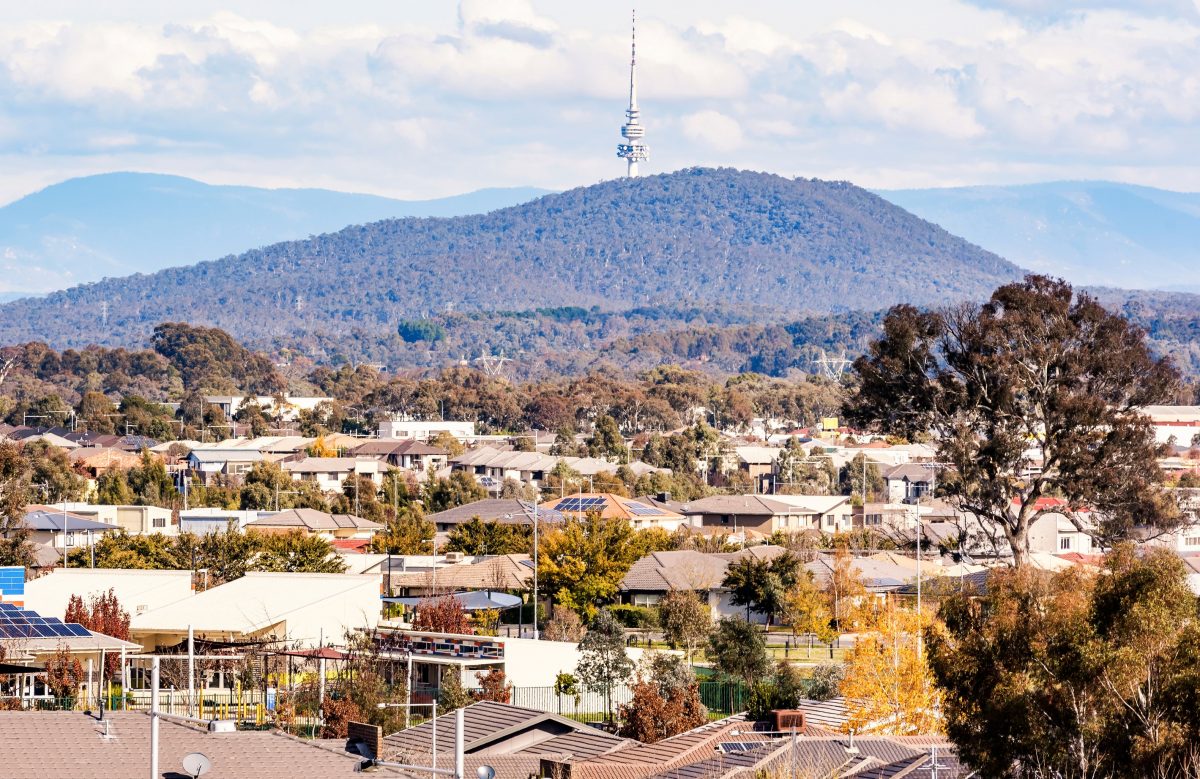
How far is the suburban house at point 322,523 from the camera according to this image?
77062 mm

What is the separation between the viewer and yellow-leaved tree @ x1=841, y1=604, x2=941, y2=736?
3192 cm

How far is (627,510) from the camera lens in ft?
257

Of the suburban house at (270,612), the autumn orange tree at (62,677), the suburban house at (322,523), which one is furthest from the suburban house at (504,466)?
the autumn orange tree at (62,677)

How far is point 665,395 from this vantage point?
165 metres

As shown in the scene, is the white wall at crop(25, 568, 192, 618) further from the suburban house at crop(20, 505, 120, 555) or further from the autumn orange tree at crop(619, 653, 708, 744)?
the suburban house at crop(20, 505, 120, 555)

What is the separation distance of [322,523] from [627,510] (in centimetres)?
1209

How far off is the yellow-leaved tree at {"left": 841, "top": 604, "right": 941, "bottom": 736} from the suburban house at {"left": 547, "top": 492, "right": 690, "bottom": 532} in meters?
38.7

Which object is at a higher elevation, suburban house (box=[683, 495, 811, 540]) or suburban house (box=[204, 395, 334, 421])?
suburban house (box=[204, 395, 334, 421])

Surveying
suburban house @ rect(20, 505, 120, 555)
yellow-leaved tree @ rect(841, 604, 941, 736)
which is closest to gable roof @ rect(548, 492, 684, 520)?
suburban house @ rect(20, 505, 120, 555)

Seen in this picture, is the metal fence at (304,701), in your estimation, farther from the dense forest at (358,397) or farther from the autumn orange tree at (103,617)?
the dense forest at (358,397)

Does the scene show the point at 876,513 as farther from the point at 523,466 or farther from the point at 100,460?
the point at 100,460

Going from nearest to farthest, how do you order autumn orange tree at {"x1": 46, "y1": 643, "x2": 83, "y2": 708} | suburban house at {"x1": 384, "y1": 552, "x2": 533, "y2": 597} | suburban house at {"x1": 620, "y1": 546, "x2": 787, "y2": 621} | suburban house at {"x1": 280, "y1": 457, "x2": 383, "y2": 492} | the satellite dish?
the satellite dish < autumn orange tree at {"x1": 46, "y1": 643, "x2": 83, "y2": 708} < suburban house at {"x1": 620, "y1": 546, "x2": 787, "y2": 621} < suburban house at {"x1": 384, "y1": 552, "x2": 533, "y2": 597} < suburban house at {"x1": 280, "y1": 457, "x2": 383, "y2": 492}

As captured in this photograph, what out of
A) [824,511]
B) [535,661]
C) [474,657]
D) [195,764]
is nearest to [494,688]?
[474,657]

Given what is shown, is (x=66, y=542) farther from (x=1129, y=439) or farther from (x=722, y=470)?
(x=722, y=470)
